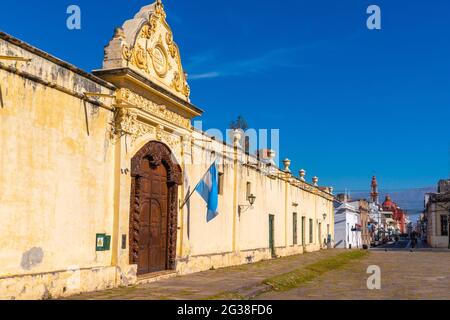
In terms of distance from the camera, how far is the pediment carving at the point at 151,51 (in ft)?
41.4

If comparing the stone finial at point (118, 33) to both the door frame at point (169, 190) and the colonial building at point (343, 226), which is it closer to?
the door frame at point (169, 190)

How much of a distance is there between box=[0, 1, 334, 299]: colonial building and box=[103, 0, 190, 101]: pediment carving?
0.03m

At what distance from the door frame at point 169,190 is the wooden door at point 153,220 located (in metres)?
0.12

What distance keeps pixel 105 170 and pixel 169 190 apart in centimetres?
341

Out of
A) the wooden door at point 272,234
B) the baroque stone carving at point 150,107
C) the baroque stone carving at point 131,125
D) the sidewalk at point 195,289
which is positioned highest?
the baroque stone carving at point 150,107

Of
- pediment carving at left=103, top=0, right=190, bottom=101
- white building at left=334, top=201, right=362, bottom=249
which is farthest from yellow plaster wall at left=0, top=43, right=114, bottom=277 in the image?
white building at left=334, top=201, right=362, bottom=249

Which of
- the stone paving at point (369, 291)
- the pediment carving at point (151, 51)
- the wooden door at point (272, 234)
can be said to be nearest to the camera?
the stone paving at point (369, 291)

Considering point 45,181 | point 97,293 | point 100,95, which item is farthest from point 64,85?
point 97,293

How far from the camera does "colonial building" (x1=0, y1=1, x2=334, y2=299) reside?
9234mm

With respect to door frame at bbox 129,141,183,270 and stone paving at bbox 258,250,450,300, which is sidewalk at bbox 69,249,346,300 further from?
door frame at bbox 129,141,183,270

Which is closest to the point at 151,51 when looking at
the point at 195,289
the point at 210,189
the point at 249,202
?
the point at 210,189

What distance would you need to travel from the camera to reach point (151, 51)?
1405 centimetres

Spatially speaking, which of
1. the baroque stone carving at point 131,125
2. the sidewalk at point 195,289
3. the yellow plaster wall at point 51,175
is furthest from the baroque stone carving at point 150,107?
the sidewalk at point 195,289
